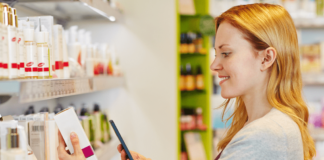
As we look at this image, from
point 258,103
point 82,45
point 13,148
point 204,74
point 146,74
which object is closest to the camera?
point 13,148

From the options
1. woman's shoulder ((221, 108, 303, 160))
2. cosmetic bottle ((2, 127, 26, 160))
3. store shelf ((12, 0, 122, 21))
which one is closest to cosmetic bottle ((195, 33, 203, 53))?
store shelf ((12, 0, 122, 21))

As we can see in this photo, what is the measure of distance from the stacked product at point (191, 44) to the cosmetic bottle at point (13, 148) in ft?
8.57

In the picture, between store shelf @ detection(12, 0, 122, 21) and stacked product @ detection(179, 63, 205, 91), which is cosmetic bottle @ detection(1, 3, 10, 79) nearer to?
store shelf @ detection(12, 0, 122, 21)

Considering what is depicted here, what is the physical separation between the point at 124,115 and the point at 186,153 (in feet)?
3.99

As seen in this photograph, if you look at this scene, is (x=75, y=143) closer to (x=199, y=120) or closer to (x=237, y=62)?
(x=237, y=62)

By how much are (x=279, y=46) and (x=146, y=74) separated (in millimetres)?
1648

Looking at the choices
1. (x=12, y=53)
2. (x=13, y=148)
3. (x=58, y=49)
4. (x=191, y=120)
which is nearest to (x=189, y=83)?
(x=191, y=120)

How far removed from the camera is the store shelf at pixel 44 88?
948mm

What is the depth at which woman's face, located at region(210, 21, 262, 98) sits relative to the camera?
1.19 m

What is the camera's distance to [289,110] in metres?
1.16

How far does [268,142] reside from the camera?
1.04m

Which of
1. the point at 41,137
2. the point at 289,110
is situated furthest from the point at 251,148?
the point at 41,137

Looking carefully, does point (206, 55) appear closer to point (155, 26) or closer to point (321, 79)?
point (155, 26)

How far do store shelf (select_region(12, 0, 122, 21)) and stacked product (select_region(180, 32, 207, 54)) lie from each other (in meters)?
1.06
